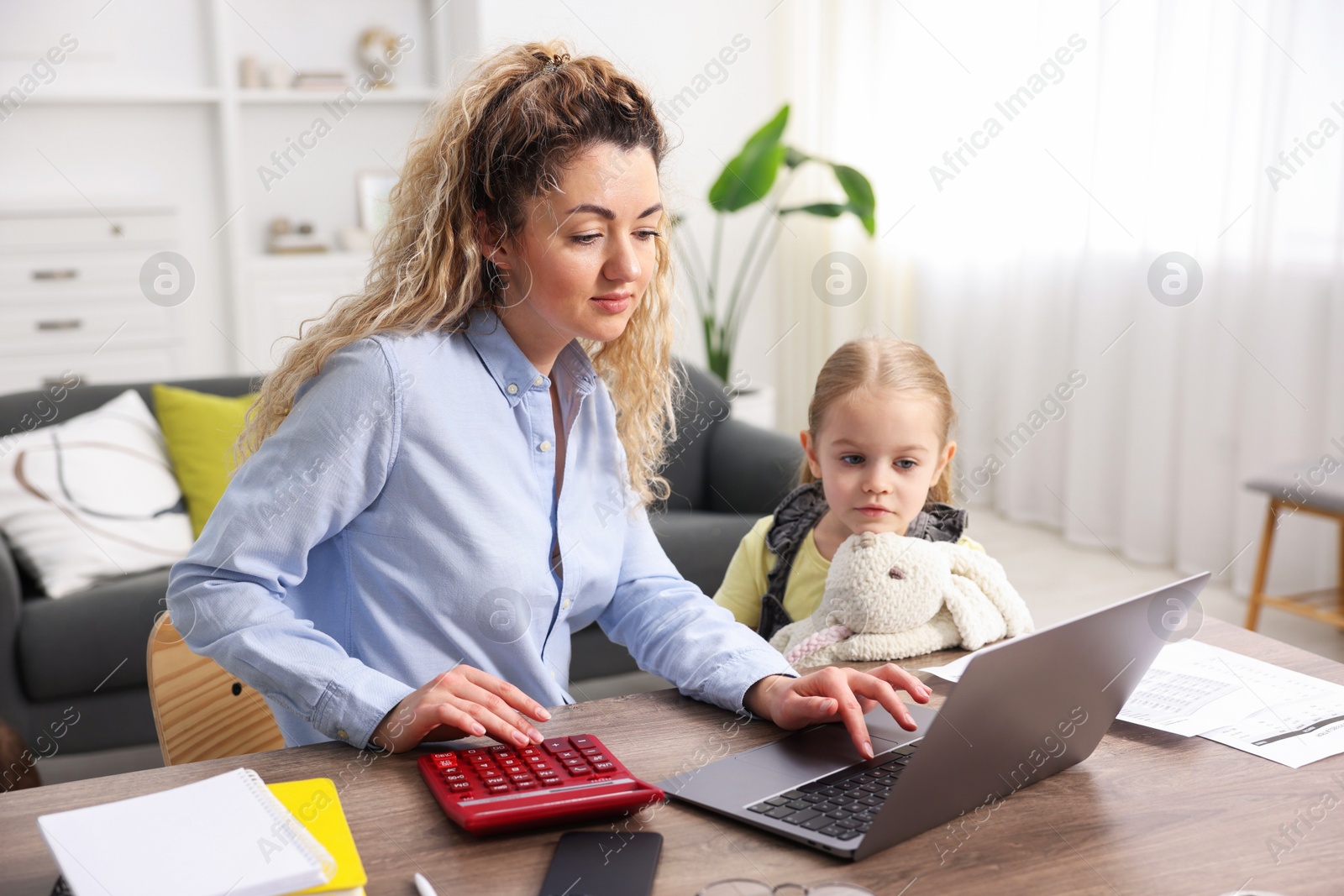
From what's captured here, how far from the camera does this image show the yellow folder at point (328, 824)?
74 cm

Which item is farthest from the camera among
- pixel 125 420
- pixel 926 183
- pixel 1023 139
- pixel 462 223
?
pixel 926 183

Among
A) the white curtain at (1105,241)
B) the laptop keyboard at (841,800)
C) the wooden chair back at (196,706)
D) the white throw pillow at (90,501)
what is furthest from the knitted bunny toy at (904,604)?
the white curtain at (1105,241)

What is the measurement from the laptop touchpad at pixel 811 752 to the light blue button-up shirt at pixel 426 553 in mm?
85

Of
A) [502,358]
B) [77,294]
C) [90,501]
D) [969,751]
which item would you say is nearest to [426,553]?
[502,358]

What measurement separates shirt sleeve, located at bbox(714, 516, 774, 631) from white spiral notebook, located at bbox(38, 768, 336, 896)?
843 mm

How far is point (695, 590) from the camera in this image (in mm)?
1323

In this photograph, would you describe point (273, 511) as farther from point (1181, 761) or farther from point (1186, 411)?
point (1186, 411)

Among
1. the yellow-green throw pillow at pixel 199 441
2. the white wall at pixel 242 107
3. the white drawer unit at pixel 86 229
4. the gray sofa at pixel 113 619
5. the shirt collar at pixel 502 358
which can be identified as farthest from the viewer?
the white wall at pixel 242 107

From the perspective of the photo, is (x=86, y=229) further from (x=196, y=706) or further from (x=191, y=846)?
(x=191, y=846)

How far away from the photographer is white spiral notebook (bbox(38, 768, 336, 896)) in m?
0.71

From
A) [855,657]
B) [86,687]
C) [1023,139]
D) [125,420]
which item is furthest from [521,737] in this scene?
[1023,139]

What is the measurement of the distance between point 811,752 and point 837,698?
0.05 m

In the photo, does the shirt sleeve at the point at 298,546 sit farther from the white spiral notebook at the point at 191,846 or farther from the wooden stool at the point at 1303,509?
the wooden stool at the point at 1303,509

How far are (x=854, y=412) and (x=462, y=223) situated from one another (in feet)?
1.68
